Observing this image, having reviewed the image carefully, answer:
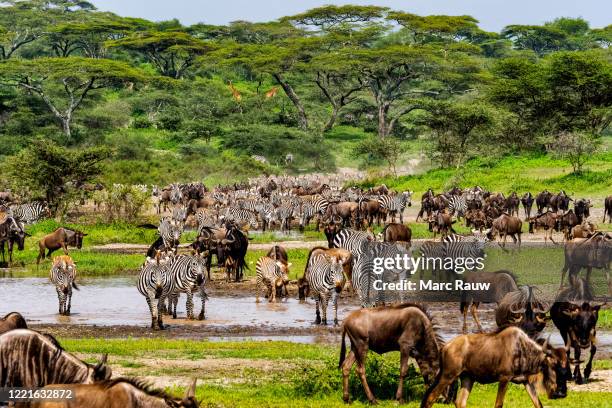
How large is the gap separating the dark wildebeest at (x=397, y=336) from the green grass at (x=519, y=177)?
24951mm

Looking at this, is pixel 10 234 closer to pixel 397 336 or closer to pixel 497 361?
pixel 397 336

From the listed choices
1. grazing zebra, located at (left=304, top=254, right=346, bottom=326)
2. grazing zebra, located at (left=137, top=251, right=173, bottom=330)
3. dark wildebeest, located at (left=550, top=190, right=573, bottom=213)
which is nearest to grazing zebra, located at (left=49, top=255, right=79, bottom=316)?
grazing zebra, located at (left=137, top=251, right=173, bottom=330)

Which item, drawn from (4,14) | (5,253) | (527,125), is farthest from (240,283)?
(4,14)

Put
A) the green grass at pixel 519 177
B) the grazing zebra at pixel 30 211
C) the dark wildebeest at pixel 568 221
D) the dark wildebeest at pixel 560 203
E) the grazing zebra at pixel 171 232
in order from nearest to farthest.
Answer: the grazing zebra at pixel 171 232, the dark wildebeest at pixel 568 221, the dark wildebeest at pixel 560 203, the grazing zebra at pixel 30 211, the green grass at pixel 519 177

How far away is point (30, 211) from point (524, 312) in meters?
25.9

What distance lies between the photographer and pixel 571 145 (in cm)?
3969

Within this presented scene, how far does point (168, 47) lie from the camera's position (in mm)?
73125

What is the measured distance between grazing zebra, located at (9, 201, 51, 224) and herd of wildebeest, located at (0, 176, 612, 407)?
5 centimetres

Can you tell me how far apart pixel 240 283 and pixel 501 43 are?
70.9 m

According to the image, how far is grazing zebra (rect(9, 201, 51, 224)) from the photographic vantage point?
113ft

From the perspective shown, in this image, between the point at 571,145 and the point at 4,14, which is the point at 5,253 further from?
the point at 4,14

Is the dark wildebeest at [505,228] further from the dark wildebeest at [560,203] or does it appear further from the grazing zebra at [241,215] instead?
the grazing zebra at [241,215]

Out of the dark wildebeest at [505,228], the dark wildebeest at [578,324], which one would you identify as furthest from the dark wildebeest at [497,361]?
the dark wildebeest at [505,228]

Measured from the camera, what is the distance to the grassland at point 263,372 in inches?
437
